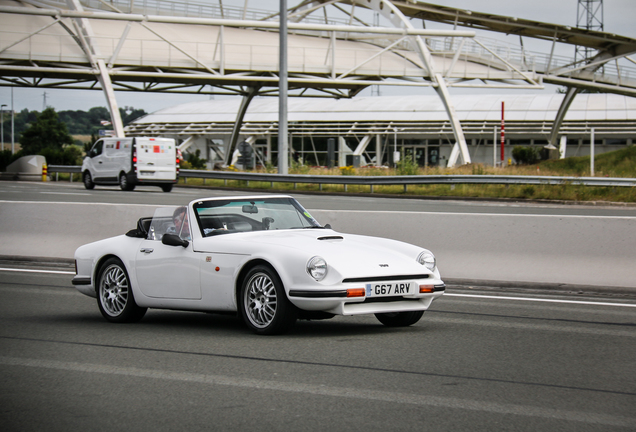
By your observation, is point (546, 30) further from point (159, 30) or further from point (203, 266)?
point (203, 266)

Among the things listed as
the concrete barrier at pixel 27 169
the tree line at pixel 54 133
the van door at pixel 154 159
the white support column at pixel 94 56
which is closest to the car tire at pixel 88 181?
the van door at pixel 154 159

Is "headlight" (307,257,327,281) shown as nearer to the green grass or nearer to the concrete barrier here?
the green grass

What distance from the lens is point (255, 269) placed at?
744 cm

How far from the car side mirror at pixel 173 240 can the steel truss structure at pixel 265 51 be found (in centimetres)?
3182

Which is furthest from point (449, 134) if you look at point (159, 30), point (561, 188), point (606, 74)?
point (561, 188)

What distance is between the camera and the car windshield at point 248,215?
8320mm

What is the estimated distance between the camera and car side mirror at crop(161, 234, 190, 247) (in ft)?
26.5

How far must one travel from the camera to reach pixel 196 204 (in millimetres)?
8453

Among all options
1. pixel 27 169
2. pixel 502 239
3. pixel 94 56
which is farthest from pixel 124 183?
pixel 502 239

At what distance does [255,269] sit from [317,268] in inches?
24.6

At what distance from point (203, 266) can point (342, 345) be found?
1.64m

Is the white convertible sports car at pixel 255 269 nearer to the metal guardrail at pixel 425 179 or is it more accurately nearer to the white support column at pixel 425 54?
the metal guardrail at pixel 425 179

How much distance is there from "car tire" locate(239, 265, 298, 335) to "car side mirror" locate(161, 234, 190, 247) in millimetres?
925

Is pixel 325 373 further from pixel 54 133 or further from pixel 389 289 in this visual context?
pixel 54 133
